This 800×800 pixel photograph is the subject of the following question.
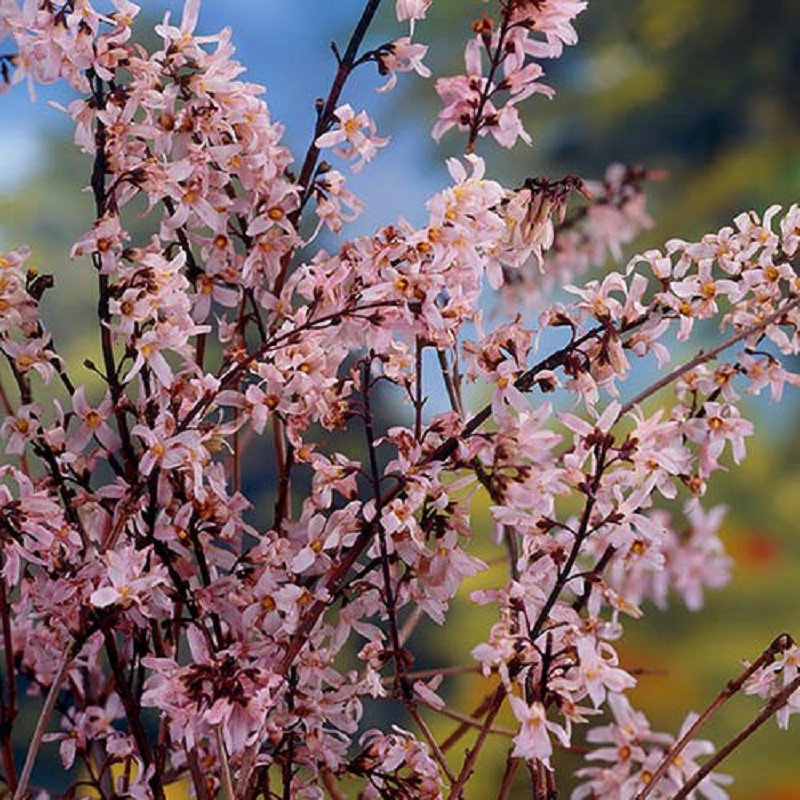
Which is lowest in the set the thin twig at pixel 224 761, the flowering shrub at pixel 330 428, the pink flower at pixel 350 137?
the thin twig at pixel 224 761

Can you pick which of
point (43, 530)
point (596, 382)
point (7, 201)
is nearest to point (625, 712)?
point (596, 382)

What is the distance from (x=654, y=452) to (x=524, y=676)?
0.12m

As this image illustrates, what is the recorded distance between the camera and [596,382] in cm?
65

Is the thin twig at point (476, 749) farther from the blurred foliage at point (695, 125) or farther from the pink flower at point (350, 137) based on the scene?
the blurred foliage at point (695, 125)

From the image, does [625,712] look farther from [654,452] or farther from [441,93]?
[441,93]

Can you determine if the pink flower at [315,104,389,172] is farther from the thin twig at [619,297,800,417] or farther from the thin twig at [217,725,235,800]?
the thin twig at [217,725,235,800]

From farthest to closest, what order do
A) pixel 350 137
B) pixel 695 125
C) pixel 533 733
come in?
pixel 695 125, pixel 350 137, pixel 533 733

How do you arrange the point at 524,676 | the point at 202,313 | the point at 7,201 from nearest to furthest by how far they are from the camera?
1. the point at 524,676
2. the point at 202,313
3. the point at 7,201

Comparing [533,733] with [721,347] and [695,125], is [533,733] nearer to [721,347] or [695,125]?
[721,347]

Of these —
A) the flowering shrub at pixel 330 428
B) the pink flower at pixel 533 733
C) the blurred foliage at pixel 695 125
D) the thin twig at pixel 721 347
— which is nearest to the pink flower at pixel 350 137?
the flowering shrub at pixel 330 428

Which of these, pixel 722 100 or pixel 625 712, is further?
pixel 722 100

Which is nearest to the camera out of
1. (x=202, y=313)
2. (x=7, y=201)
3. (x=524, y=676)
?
(x=524, y=676)

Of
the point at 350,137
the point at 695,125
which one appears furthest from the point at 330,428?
the point at 695,125

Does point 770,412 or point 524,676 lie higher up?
point 770,412
